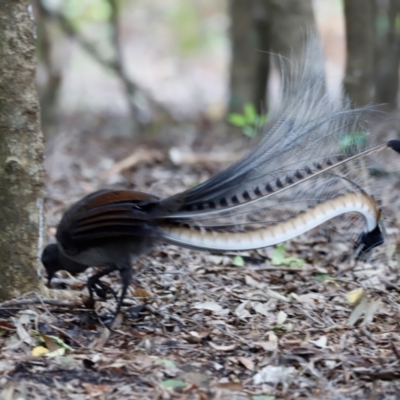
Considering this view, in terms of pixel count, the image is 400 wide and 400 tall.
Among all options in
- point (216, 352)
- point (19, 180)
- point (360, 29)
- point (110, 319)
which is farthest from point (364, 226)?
point (360, 29)

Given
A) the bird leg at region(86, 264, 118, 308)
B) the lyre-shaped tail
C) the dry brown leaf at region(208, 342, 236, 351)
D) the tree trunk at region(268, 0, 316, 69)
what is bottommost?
the dry brown leaf at region(208, 342, 236, 351)

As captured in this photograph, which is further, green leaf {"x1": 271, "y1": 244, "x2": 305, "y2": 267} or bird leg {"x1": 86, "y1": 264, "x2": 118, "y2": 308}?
green leaf {"x1": 271, "y1": 244, "x2": 305, "y2": 267}

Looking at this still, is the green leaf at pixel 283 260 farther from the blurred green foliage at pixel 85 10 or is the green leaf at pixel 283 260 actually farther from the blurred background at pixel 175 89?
the blurred green foliage at pixel 85 10

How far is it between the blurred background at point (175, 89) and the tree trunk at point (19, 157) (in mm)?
1311

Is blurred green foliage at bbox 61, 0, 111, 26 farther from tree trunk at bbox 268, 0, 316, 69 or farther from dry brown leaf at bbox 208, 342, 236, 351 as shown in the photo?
dry brown leaf at bbox 208, 342, 236, 351

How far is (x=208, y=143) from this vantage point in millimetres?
8789

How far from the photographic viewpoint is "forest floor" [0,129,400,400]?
3.02m

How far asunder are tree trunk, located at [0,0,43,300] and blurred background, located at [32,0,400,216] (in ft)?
4.30

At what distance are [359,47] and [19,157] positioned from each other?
13.5 feet

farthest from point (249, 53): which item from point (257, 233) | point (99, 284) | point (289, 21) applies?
point (257, 233)

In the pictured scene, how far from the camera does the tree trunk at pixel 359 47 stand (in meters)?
6.60

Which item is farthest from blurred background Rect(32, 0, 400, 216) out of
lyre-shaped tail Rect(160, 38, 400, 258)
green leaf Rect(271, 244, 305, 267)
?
green leaf Rect(271, 244, 305, 267)

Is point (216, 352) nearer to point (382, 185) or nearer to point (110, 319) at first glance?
point (110, 319)

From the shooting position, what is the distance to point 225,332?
11.7 ft
